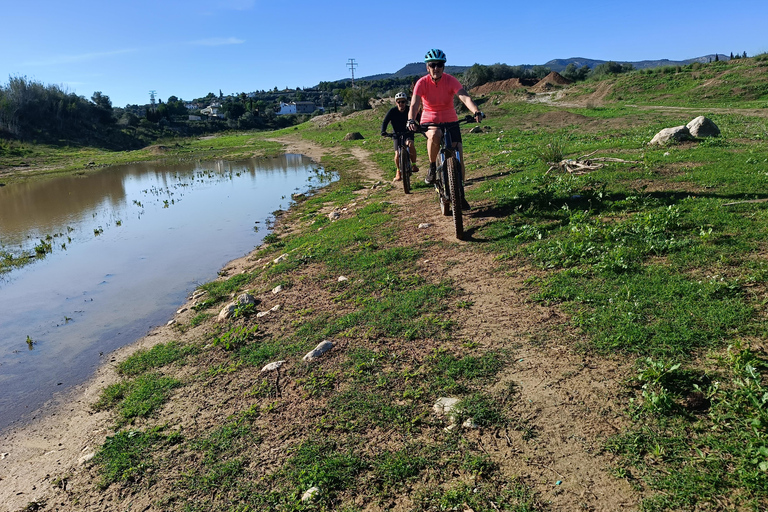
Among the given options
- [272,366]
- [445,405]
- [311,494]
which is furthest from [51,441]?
[445,405]

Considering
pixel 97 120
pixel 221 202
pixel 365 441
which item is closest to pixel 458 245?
pixel 365 441

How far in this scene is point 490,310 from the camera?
457 centimetres

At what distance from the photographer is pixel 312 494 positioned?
2875mm

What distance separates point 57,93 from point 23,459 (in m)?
73.8

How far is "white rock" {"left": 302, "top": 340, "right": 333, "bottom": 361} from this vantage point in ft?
14.6

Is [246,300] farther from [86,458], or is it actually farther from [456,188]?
[456,188]

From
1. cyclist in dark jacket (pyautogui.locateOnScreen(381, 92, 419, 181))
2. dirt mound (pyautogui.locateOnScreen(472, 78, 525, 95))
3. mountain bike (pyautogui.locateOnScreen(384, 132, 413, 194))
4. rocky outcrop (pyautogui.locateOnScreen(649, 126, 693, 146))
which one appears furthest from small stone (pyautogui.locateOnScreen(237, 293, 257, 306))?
dirt mound (pyautogui.locateOnScreen(472, 78, 525, 95))

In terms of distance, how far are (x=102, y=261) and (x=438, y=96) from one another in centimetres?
790

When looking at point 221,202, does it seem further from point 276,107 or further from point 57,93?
point 276,107

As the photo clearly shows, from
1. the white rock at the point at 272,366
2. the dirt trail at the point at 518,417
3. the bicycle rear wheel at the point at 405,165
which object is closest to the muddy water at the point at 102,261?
the dirt trail at the point at 518,417

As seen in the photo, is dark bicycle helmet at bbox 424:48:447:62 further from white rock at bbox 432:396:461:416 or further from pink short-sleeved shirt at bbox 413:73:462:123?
white rock at bbox 432:396:461:416

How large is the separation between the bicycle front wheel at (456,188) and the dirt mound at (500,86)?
158ft

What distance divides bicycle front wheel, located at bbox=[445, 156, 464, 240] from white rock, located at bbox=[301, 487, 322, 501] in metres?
4.33

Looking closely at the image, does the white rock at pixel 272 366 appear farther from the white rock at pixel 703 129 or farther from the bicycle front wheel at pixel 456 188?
the white rock at pixel 703 129
